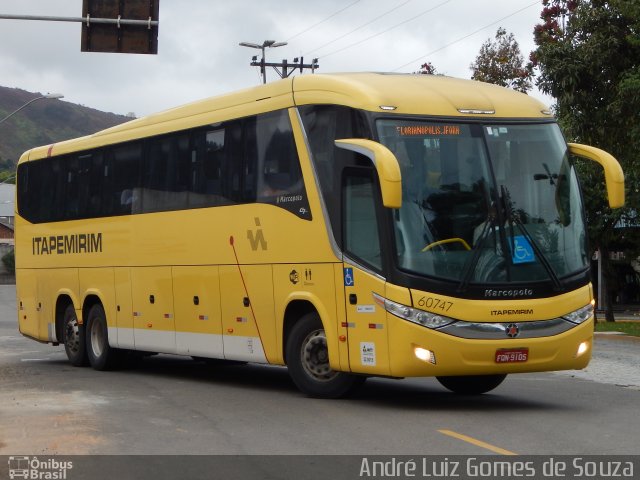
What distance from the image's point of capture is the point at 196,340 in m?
17.2

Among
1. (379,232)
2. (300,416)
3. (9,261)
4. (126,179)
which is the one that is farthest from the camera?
(9,261)

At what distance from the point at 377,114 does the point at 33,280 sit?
1168 centimetres

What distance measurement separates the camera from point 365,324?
13.4 metres

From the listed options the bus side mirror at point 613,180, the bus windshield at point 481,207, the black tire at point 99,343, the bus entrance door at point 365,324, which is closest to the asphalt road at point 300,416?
the bus entrance door at point 365,324

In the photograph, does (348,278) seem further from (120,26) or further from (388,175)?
(120,26)

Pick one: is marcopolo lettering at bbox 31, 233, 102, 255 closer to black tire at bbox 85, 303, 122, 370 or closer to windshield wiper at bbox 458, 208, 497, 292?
black tire at bbox 85, 303, 122, 370

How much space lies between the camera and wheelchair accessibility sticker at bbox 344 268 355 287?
13.6m

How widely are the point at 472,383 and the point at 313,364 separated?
2182 millimetres

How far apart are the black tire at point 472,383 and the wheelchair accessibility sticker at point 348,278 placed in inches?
98.3

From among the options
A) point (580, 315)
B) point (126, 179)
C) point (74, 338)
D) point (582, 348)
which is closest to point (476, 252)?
point (580, 315)

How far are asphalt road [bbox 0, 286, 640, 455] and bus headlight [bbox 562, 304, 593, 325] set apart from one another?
3.30 feet

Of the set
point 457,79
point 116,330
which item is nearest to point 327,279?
point 457,79
